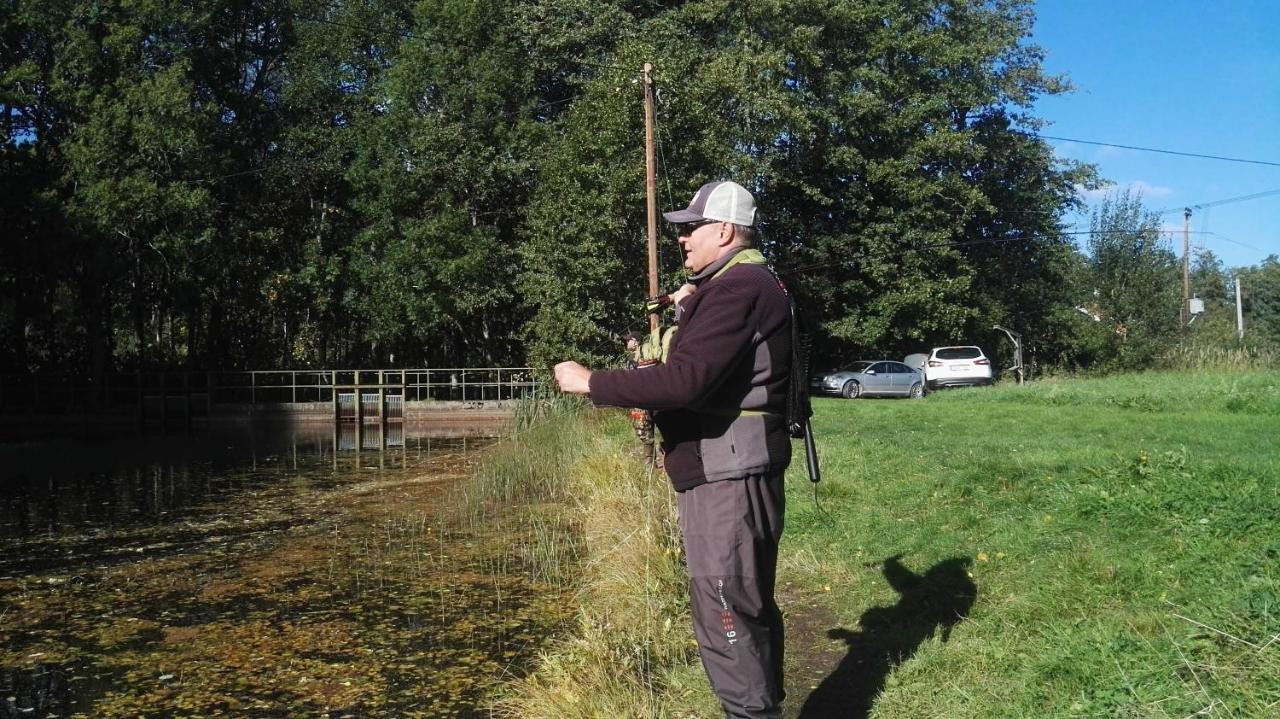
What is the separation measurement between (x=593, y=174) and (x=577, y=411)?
13.4 metres

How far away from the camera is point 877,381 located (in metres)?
30.0

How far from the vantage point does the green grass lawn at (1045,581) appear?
3.58 m

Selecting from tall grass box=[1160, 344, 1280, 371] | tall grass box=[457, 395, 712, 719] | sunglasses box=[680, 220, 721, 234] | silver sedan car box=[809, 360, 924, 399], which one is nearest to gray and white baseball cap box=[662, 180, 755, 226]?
sunglasses box=[680, 220, 721, 234]

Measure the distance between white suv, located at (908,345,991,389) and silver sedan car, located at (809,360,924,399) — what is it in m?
1.94

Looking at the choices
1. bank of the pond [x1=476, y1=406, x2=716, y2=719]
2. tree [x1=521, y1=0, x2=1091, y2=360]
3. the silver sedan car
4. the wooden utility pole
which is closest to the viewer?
bank of the pond [x1=476, y1=406, x2=716, y2=719]

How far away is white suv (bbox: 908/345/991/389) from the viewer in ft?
106

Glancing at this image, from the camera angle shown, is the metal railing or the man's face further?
the metal railing

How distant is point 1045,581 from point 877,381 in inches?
1012

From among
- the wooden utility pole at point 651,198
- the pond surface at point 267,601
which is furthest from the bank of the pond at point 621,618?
the wooden utility pole at point 651,198

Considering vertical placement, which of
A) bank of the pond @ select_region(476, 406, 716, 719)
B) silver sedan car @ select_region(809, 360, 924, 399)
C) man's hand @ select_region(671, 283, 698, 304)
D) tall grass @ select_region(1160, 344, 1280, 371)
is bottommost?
bank of the pond @ select_region(476, 406, 716, 719)

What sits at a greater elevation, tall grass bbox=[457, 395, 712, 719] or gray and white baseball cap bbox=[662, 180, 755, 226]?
gray and white baseball cap bbox=[662, 180, 755, 226]

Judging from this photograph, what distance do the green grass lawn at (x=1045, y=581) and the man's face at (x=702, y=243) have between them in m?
1.92

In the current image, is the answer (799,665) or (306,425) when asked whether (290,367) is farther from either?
(799,665)

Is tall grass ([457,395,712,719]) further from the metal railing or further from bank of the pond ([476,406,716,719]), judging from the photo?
the metal railing
